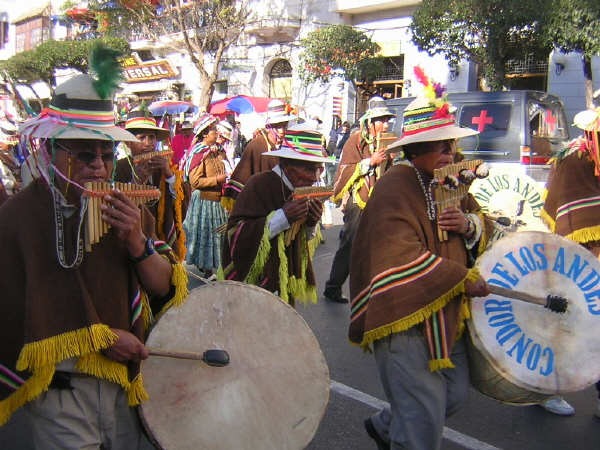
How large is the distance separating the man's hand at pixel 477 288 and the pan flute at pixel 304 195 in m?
1.45

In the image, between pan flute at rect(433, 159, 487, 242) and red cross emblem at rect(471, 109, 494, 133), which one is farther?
red cross emblem at rect(471, 109, 494, 133)

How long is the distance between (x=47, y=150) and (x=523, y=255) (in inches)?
87.2

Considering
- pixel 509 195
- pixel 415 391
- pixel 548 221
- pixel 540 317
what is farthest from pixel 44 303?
pixel 509 195

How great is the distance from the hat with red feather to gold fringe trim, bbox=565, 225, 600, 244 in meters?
1.46

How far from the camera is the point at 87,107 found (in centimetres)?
238

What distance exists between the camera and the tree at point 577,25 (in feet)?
41.4

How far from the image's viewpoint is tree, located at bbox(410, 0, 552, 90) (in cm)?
1383

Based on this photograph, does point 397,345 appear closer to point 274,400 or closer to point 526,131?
point 274,400

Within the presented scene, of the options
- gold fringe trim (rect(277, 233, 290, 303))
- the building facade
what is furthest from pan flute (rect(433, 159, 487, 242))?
the building facade

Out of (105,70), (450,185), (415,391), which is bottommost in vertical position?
(415,391)

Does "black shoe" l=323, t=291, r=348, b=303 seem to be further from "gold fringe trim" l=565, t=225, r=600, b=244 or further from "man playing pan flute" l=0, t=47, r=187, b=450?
"man playing pan flute" l=0, t=47, r=187, b=450

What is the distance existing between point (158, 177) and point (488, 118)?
6.18 metres

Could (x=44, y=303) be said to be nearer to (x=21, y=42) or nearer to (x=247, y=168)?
(x=247, y=168)

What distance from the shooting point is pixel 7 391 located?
2309mm
